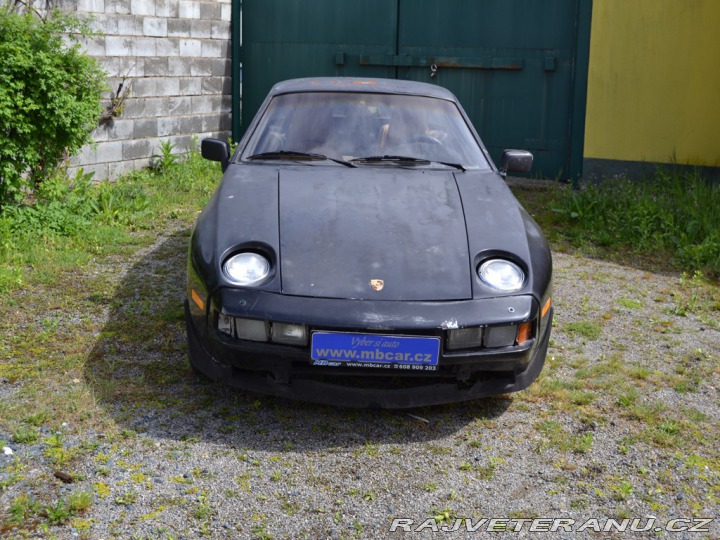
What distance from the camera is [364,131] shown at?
4.89 meters

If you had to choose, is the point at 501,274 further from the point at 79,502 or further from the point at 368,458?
the point at 79,502

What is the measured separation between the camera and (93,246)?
654 cm

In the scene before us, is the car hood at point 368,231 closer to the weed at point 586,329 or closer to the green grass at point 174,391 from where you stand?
the green grass at point 174,391

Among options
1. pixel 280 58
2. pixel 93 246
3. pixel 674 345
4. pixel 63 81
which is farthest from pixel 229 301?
pixel 280 58

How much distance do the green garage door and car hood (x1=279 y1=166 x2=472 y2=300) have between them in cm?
506

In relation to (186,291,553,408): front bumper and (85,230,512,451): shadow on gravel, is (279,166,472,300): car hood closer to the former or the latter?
(186,291,553,408): front bumper

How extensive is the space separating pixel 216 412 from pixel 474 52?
6.54 metres

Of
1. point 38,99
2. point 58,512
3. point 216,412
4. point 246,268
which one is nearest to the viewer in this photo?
point 58,512

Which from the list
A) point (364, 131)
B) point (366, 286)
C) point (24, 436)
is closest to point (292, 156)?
point (364, 131)

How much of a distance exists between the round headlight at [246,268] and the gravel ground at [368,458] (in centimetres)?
63

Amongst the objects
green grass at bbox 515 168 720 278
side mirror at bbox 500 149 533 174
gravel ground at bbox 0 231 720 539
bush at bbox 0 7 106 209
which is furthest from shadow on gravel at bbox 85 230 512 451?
green grass at bbox 515 168 720 278

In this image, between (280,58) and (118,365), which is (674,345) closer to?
(118,365)

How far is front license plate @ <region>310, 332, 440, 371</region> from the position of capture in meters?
3.53

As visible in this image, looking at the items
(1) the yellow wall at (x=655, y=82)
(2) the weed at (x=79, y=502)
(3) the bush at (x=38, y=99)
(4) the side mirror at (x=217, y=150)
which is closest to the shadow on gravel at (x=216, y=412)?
(2) the weed at (x=79, y=502)
